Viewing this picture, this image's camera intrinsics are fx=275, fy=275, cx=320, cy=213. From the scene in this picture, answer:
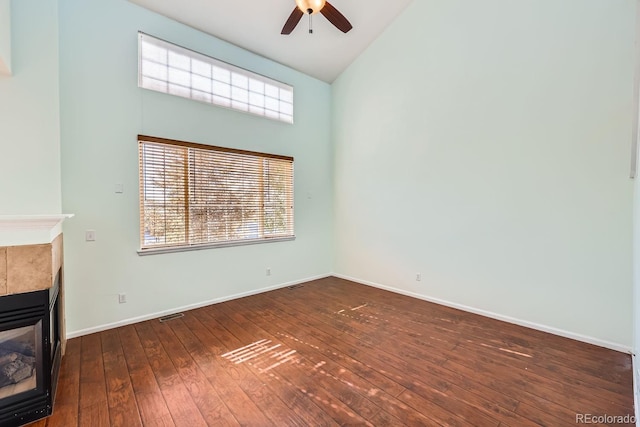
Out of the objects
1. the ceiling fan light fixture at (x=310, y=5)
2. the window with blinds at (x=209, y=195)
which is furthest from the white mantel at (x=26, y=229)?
the ceiling fan light fixture at (x=310, y=5)

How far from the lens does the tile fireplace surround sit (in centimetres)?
167

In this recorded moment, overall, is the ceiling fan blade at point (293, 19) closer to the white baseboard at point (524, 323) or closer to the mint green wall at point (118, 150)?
the mint green wall at point (118, 150)

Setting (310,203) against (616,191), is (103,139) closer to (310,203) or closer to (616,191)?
(310,203)

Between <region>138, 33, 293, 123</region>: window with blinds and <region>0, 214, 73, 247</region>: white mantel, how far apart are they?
219cm

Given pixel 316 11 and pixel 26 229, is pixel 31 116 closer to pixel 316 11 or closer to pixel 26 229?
pixel 26 229

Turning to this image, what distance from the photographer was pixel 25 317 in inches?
68.4

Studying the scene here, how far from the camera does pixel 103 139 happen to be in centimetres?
302

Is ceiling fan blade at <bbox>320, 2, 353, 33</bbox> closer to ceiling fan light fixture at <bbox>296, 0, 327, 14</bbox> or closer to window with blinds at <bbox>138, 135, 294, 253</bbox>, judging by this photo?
ceiling fan light fixture at <bbox>296, 0, 327, 14</bbox>

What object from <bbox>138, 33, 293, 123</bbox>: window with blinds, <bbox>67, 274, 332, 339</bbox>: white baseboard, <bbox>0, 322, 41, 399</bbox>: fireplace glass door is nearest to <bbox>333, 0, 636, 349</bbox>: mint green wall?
<bbox>138, 33, 293, 123</bbox>: window with blinds

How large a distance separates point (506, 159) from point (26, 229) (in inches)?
173

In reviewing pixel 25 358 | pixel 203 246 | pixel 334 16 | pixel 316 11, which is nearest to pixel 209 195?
pixel 203 246

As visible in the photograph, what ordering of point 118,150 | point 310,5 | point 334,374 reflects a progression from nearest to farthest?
point 334,374
point 310,5
point 118,150

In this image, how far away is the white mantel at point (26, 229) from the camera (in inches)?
64.6

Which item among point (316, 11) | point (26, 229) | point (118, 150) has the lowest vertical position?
point (26, 229)
